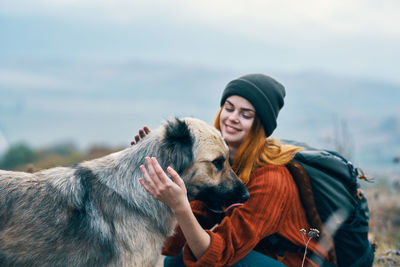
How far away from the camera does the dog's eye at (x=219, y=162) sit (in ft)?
9.93

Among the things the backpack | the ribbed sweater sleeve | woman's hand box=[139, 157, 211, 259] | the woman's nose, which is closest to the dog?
the ribbed sweater sleeve

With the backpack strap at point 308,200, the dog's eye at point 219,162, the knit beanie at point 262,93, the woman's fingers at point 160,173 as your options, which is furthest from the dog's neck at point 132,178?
the backpack strap at point 308,200

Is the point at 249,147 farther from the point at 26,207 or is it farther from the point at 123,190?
the point at 26,207

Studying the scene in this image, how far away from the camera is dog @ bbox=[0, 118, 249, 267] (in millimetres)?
2520

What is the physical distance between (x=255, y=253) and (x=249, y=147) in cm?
87

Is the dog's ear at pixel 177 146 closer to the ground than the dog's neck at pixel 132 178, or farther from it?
farther from it

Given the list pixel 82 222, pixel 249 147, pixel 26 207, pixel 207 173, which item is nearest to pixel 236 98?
pixel 249 147

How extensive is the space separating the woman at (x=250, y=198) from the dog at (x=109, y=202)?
0.19 m

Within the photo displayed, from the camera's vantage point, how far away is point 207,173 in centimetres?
302

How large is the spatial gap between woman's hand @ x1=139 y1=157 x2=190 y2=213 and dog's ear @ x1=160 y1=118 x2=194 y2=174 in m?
0.26

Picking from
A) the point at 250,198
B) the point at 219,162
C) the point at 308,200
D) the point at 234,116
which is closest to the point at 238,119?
the point at 234,116

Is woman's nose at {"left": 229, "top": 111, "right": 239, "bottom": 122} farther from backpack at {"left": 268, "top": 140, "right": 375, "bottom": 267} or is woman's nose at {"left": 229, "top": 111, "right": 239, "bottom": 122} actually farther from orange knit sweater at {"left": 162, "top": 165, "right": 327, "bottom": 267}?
backpack at {"left": 268, "top": 140, "right": 375, "bottom": 267}

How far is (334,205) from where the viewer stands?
3.05m

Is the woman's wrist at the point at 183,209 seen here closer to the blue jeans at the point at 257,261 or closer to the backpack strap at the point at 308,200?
the blue jeans at the point at 257,261
